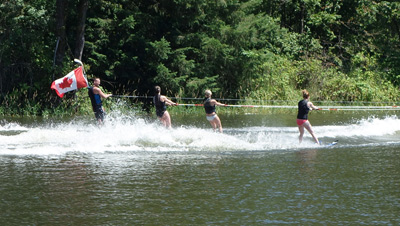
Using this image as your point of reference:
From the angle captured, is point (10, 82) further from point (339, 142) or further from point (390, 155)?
point (390, 155)

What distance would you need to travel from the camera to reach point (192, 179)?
1075 centimetres

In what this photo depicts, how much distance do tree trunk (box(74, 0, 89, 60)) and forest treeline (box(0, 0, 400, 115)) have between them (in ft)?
0.14

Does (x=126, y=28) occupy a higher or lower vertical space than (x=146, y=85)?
higher

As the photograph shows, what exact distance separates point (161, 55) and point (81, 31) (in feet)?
12.1

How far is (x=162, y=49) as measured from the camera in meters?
27.0

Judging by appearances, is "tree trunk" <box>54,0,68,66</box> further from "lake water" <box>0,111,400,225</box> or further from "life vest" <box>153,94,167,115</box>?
"life vest" <box>153,94,167,115</box>

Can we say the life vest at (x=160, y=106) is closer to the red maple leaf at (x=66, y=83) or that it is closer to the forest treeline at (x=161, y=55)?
the red maple leaf at (x=66, y=83)

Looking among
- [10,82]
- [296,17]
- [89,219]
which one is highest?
[296,17]

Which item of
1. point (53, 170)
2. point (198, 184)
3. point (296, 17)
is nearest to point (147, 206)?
point (198, 184)

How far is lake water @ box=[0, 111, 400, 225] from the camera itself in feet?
27.7

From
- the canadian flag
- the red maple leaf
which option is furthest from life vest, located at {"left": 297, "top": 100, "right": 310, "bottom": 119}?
the red maple leaf

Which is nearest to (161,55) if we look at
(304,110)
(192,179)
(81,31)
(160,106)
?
(81,31)

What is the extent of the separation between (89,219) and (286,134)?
11.3m

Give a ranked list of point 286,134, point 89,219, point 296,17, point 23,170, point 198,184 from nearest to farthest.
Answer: point 89,219, point 198,184, point 23,170, point 286,134, point 296,17
